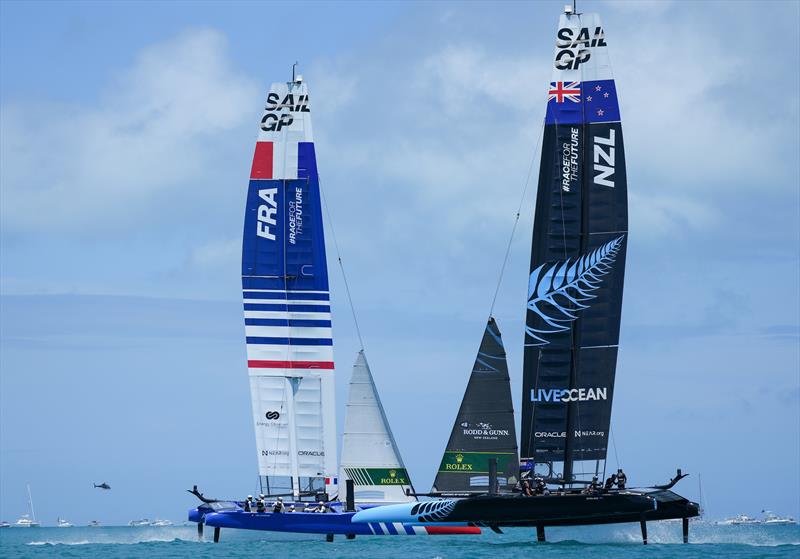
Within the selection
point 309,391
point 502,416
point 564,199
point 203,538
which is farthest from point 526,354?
point 203,538

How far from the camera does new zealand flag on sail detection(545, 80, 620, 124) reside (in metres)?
38.7

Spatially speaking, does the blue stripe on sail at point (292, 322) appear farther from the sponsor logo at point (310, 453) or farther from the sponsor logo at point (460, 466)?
the sponsor logo at point (460, 466)

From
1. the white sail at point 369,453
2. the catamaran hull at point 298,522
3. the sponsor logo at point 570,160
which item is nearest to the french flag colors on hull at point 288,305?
the white sail at point 369,453

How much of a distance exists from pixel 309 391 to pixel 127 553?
23.9ft

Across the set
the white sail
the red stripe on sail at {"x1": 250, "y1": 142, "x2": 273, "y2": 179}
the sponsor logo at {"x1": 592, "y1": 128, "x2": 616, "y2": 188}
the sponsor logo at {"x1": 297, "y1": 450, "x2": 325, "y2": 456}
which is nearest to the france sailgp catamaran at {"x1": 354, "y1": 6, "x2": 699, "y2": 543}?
the sponsor logo at {"x1": 592, "y1": 128, "x2": 616, "y2": 188}

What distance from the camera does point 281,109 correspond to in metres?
43.9

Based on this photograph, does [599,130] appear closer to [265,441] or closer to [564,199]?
[564,199]

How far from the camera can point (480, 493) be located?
37844 mm


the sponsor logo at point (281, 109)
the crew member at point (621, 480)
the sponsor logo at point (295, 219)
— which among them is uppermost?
Answer: the sponsor logo at point (281, 109)

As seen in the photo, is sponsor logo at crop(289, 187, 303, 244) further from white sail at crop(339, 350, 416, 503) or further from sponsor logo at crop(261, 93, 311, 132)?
white sail at crop(339, 350, 416, 503)

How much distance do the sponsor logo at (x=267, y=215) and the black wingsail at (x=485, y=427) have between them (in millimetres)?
8485

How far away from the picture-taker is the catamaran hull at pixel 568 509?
35750 millimetres

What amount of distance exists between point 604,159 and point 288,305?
36.3ft

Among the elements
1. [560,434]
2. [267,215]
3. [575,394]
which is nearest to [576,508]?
[560,434]
